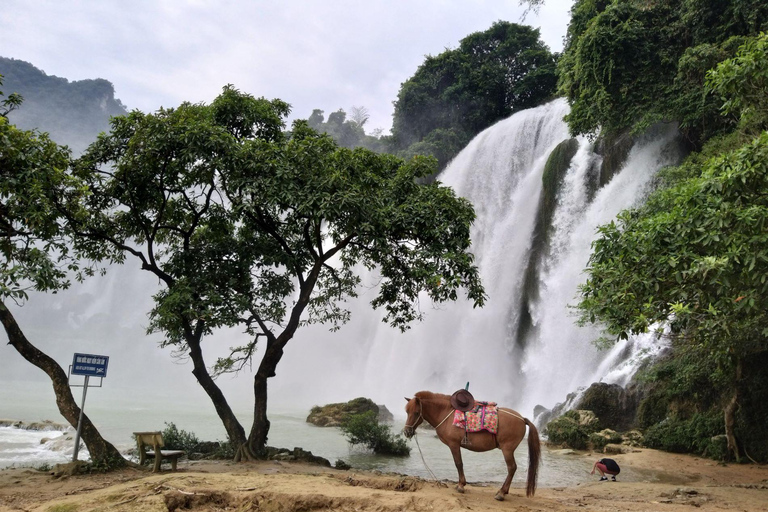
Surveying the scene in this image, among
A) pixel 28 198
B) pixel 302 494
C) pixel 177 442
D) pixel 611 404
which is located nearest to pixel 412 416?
pixel 302 494

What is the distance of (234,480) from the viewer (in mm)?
6531

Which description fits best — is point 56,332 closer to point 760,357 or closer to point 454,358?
point 454,358

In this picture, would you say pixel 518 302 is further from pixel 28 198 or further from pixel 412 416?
pixel 28 198

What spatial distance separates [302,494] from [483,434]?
91.4 inches

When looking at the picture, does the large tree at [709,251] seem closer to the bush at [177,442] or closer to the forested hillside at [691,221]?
the forested hillside at [691,221]

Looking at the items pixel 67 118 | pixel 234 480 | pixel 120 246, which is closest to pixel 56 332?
pixel 120 246

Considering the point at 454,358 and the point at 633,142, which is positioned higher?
the point at 633,142

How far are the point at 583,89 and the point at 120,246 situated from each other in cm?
1849

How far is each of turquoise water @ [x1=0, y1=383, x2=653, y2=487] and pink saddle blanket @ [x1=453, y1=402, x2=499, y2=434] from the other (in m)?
1.05

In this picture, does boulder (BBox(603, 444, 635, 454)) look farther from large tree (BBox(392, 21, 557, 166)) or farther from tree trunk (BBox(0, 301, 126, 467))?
large tree (BBox(392, 21, 557, 166))

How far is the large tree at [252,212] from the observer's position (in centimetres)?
981

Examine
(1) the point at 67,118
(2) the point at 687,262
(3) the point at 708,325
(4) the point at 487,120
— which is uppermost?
(1) the point at 67,118

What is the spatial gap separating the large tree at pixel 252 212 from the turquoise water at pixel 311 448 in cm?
340

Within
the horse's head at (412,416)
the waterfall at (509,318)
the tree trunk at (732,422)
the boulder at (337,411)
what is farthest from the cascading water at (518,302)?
the horse's head at (412,416)
